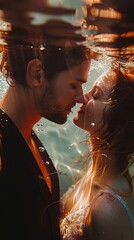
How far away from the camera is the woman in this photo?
2.99m

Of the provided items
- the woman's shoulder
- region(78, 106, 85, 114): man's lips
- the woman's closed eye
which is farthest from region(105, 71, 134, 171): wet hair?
the woman's shoulder

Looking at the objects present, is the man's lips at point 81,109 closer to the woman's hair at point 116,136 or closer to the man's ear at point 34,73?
the woman's hair at point 116,136

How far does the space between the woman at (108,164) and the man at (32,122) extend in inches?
9.5

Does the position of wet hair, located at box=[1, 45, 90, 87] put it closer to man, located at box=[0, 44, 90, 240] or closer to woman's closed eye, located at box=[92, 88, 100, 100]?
man, located at box=[0, 44, 90, 240]

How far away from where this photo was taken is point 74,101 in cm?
348

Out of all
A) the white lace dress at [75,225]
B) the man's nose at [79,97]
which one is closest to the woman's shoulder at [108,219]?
the white lace dress at [75,225]

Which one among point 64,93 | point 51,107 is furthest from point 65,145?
point 64,93

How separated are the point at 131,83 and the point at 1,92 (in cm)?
191

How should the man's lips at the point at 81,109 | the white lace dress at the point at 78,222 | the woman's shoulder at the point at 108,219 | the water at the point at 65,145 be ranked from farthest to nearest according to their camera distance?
the water at the point at 65,145, the man's lips at the point at 81,109, the white lace dress at the point at 78,222, the woman's shoulder at the point at 108,219

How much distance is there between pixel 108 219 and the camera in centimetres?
291

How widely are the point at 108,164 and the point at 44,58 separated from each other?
1.40 metres

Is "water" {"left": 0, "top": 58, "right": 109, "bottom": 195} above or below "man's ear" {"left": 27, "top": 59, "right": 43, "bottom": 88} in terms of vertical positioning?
below

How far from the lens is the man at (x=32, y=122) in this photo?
277 centimetres

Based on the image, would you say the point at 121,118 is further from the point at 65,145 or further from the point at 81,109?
the point at 65,145
